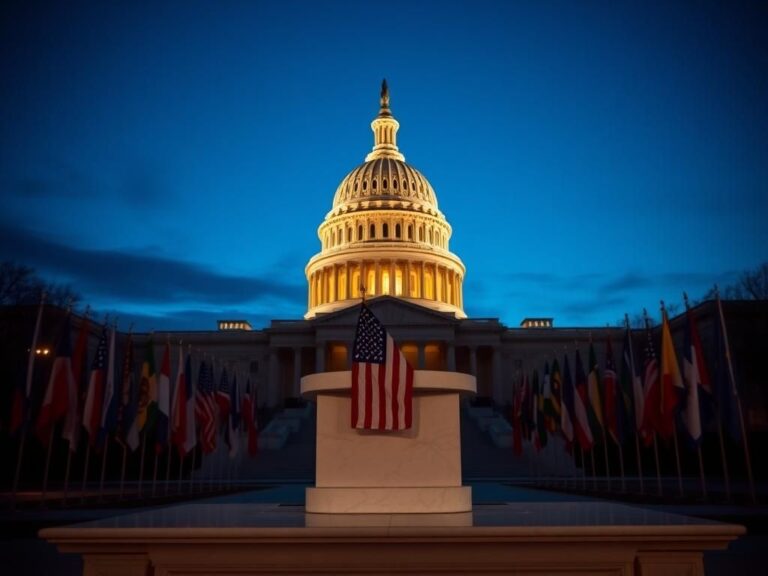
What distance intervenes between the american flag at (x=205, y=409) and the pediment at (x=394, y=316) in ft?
146

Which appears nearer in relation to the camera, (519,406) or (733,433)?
(733,433)

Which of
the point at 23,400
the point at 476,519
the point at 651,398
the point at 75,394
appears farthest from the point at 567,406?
the point at 476,519

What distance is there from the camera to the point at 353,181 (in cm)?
9744

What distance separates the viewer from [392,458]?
10.9 meters

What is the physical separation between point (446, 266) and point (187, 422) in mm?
65366

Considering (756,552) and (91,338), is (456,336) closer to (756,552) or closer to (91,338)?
(91,338)

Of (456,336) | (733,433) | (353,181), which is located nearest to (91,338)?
(456,336)

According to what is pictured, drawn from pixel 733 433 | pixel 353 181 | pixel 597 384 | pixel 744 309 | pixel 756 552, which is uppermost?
pixel 353 181

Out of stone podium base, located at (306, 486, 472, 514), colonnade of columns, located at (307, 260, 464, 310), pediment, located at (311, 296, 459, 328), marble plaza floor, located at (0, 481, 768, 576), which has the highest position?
colonnade of columns, located at (307, 260, 464, 310)

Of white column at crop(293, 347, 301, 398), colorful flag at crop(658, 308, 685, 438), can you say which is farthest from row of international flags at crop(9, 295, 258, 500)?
white column at crop(293, 347, 301, 398)

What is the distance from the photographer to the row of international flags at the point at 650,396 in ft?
68.6

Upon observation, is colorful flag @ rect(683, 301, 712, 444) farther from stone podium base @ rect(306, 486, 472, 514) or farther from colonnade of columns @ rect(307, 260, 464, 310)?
colonnade of columns @ rect(307, 260, 464, 310)

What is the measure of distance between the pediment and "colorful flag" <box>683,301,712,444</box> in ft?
172

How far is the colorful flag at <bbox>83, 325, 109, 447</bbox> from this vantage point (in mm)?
22062
